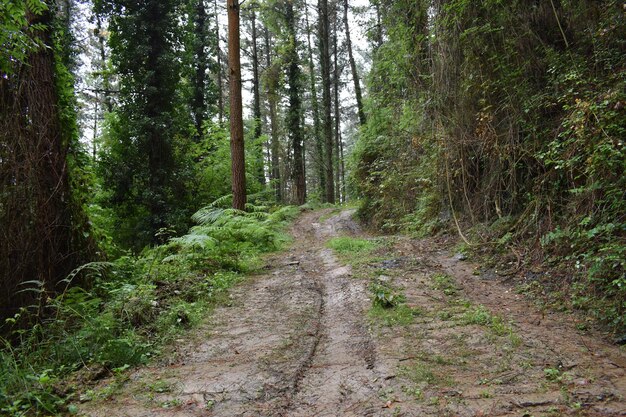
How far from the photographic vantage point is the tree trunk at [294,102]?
845 inches

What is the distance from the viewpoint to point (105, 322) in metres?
4.27

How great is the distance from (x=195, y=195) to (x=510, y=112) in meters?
11.7

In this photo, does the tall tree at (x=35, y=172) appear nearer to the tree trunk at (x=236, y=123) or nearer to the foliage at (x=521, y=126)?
the tree trunk at (x=236, y=123)

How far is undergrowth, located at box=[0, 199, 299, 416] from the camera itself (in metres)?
3.21

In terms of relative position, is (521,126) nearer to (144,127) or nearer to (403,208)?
(403,208)

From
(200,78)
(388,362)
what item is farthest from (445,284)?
(200,78)

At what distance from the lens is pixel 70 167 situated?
602 centimetres

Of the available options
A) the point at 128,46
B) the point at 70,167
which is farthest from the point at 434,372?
the point at 128,46

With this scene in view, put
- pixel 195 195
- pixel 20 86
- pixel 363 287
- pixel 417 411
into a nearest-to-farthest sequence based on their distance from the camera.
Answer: pixel 417 411, pixel 20 86, pixel 363 287, pixel 195 195

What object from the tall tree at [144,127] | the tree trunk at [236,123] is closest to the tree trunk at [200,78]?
the tall tree at [144,127]

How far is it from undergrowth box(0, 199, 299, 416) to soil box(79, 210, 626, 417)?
339 mm

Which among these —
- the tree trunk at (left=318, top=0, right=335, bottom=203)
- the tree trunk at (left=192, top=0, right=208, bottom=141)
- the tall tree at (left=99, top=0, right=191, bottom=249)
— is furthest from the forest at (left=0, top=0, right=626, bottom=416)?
the tree trunk at (left=192, top=0, right=208, bottom=141)

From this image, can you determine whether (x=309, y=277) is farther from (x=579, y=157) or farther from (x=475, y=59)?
(x=475, y=59)

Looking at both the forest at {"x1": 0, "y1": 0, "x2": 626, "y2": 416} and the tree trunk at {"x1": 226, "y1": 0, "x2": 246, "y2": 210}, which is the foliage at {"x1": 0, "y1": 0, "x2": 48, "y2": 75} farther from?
the tree trunk at {"x1": 226, "y1": 0, "x2": 246, "y2": 210}
